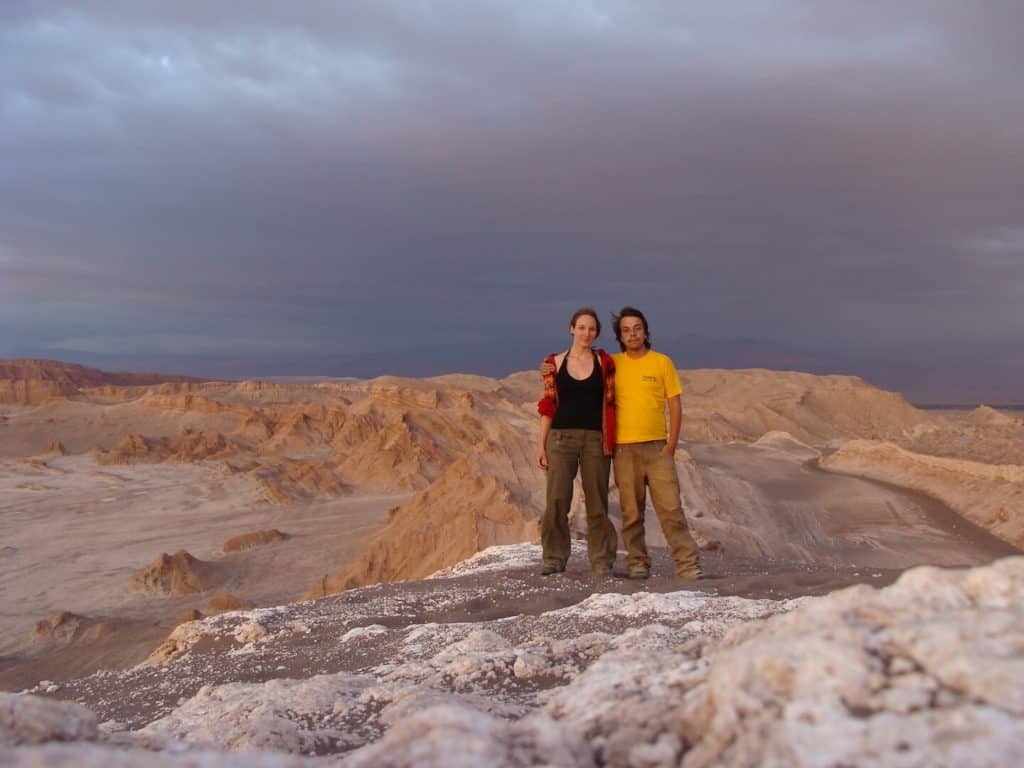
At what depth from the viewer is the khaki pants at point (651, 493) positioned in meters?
5.21

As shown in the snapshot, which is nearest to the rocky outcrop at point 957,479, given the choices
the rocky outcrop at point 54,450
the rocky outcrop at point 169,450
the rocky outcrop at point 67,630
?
the rocky outcrop at point 67,630

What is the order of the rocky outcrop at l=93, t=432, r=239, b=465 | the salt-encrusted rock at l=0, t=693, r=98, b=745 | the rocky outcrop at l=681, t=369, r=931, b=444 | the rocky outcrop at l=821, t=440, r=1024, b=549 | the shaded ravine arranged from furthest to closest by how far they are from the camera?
the rocky outcrop at l=681, t=369, r=931, b=444 → the rocky outcrop at l=93, t=432, r=239, b=465 → the rocky outcrop at l=821, t=440, r=1024, b=549 → the shaded ravine → the salt-encrusted rock at l=0, t=693, r=98, b=745

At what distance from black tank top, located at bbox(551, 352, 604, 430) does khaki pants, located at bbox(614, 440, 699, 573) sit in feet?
0.92

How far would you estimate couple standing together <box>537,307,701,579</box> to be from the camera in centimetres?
511

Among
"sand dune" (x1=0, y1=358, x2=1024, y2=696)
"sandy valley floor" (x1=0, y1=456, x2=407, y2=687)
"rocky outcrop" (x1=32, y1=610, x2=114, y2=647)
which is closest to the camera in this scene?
"rocky outcrop" (x1=32, y1=610, x2=114, y2=647)

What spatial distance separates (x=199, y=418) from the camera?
3794cm

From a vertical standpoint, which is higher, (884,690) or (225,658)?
(884,690)

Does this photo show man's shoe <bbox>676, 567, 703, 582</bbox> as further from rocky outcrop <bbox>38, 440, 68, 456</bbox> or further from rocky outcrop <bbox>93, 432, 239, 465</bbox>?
rocky outcrop <bbox>38, 440, 68, 456</bbox>

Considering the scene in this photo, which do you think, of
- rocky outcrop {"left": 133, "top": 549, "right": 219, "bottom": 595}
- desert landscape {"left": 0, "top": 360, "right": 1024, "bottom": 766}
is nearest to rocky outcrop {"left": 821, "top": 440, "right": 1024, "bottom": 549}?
desert landscape {"left": 0, "top": 360, "right": 1024, "bottom": 766}

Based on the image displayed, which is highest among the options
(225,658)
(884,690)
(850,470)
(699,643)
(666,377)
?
(666,377)

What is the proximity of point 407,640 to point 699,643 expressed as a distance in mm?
2160

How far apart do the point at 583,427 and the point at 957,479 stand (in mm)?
17290

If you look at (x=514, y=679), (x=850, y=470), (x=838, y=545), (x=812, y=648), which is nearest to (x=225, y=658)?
(x=514, y=679)

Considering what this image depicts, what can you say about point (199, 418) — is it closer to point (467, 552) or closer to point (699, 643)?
point (467, 552)
